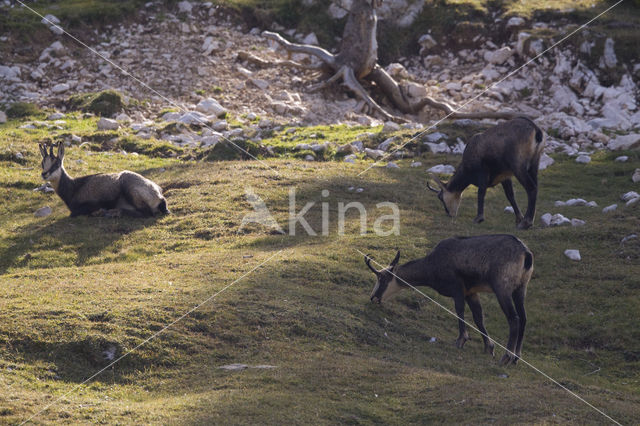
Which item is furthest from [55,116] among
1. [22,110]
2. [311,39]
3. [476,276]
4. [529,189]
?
[476,276]

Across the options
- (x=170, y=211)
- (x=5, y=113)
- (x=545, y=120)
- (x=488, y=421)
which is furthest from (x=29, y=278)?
(x=545, y=120)

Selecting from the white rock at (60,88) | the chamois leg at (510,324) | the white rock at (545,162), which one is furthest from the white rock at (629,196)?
the white rock at (60,88)

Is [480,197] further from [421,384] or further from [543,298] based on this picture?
[421,384]

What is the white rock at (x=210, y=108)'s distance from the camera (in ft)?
74.2

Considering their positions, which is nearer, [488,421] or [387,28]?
[488,421]

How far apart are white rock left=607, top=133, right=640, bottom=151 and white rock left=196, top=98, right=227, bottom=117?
12.0 metres

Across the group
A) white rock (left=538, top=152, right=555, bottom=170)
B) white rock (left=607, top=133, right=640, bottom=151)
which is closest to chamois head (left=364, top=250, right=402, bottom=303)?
white rock (left=538, top=152, right=555, bottom=170)

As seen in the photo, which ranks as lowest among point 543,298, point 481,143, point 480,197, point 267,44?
point 543,298

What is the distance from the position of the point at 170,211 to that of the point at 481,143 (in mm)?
6809

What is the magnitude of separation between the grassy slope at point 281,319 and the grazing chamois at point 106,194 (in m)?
0.41

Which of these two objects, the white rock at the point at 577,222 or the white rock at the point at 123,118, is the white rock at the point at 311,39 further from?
the white rock at the point at 577,222

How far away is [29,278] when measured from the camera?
37.8 ft

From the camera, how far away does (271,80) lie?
84.8 feet

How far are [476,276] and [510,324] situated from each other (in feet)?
2.66
